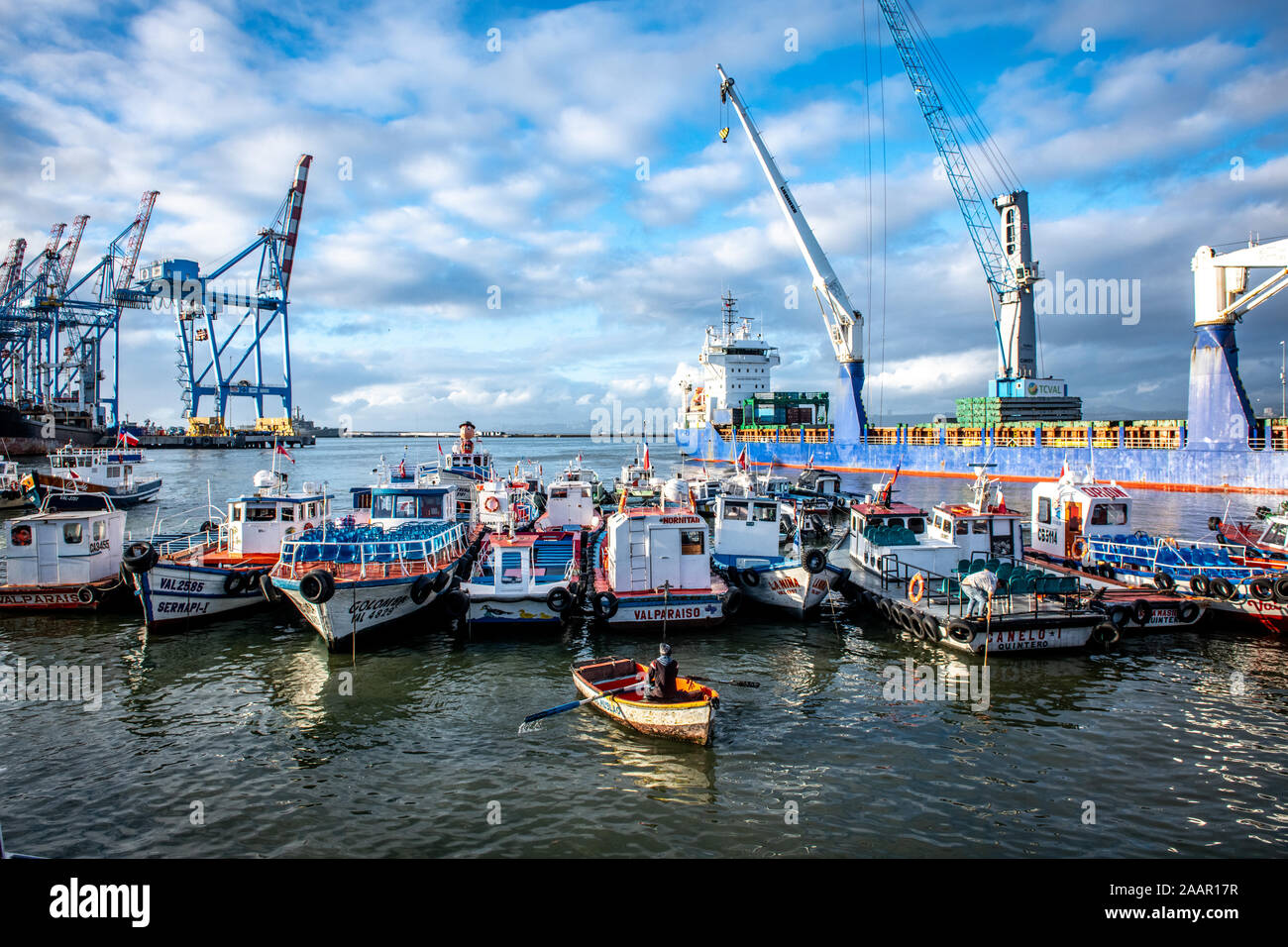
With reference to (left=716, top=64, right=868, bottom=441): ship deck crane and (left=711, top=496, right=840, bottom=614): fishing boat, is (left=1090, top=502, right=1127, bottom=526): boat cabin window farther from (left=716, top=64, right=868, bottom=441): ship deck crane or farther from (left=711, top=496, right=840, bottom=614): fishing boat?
(left=716, top=64, right=868, bottom=441): ship deck crane

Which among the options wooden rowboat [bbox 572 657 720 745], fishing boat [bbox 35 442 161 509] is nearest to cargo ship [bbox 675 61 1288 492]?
wooden rowboat [bbox 572 657 720 745]

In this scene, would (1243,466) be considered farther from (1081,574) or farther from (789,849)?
(789,849)

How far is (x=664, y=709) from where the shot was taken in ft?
42.7

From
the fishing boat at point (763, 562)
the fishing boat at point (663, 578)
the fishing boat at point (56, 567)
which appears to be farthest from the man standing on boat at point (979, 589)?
the fishing boat at point (56, 567)

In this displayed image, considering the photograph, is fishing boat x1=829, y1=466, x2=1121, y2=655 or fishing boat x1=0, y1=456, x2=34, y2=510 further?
fishing boat x1=0, y1=456, x2=34, y2=510

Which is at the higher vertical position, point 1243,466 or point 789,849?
point 1243,466

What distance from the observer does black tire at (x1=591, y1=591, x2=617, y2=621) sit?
19891mm

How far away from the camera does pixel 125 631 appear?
21391mm

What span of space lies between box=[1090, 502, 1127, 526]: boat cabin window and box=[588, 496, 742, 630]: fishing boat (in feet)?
45.3

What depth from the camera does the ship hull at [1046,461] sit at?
47906 millimetres

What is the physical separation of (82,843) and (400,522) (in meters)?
16.0

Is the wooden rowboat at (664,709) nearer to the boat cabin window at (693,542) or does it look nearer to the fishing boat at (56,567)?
the boat cabin window at (693,542)
